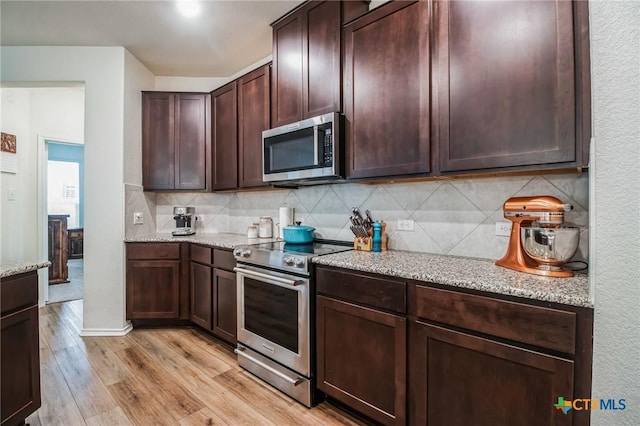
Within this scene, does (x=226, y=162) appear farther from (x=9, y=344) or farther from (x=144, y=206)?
(x=9, y=344)

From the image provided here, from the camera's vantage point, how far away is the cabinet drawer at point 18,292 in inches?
55.9

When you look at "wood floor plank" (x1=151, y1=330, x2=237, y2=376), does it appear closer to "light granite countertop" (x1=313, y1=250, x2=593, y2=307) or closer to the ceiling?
"light granite countertop" (x1=313, y1=250, x2=593, y2=307)

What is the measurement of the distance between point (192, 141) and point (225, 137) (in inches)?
18.6

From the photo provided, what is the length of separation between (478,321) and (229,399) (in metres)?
1.58

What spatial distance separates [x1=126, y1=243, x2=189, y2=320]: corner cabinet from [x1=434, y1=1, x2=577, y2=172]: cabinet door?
2641 mm

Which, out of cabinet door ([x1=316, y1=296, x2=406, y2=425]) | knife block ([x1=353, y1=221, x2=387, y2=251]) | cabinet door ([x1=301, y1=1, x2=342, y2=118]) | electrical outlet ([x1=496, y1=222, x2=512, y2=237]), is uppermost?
cabinet door ([x1=301, y1=1, x2=342, y2=118])

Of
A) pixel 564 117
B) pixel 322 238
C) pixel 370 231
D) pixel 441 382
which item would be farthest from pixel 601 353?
pixel 322 238

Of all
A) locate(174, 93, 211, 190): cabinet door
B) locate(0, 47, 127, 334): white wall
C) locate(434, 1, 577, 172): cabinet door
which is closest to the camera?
locate(434, 1, 577, 172): cabinet door

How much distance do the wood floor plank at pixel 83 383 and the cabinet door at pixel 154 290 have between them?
21.2 inches

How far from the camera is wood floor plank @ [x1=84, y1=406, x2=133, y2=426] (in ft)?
5.38

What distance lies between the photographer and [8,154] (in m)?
3.39

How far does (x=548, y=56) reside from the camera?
4.07 feet

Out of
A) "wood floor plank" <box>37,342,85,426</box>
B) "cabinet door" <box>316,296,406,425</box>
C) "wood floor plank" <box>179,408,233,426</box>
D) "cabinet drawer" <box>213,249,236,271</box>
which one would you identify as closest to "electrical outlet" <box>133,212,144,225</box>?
"cabinet drawer" <box>213,249,236,271</box>

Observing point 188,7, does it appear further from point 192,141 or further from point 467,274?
point 467,274
